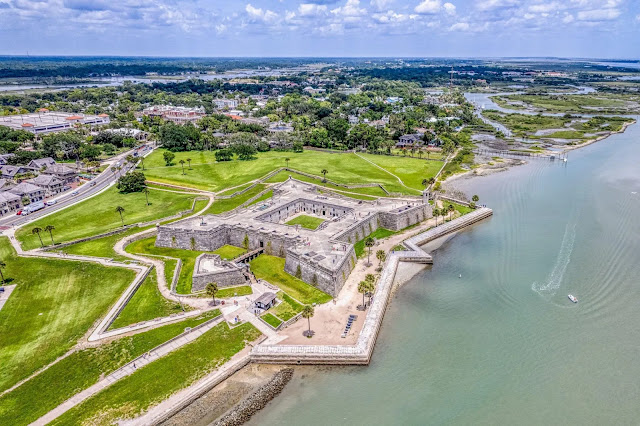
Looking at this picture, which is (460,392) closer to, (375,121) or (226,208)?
(226,208)

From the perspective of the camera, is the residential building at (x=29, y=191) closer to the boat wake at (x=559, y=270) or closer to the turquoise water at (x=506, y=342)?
the turquoise water at (x=506, y=342)

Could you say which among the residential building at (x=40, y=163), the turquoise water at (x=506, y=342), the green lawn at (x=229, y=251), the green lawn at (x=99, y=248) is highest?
the residential building at (x=40, y=163)

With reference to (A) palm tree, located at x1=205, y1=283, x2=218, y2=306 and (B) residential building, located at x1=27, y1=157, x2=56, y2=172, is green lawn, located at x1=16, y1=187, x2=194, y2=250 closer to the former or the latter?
(B) residential building, located at x1=27, y1=157, x2=56, y2=172

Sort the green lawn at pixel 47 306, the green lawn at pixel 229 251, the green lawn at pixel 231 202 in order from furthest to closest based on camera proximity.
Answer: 1. the green lawn at pixel 231 202
2. the green lawn at pixel 229 251
3. the green lawn at pixel 47 306

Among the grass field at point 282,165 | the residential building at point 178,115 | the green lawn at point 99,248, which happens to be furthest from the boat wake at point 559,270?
the residential building at point 178,115

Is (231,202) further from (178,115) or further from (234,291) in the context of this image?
(178,115)

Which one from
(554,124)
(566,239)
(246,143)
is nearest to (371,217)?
(566,239)
